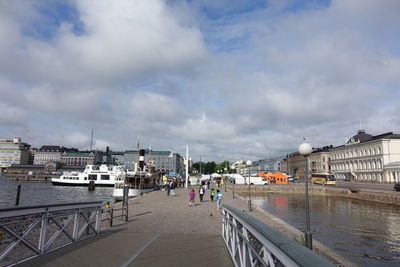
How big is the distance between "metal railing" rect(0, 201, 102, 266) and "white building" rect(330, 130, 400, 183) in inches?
3110

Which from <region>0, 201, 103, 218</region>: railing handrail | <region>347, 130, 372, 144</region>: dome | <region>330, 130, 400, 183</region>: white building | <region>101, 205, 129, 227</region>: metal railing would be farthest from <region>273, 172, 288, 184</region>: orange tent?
<region>0, 201, 103, 218</region>: railing handrail

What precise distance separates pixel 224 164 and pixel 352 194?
11887 centimetres

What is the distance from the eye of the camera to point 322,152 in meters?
115

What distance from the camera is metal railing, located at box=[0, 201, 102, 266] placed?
585cm

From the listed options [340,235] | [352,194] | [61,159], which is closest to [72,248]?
[340,235]

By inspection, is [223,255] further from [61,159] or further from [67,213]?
[61,159]

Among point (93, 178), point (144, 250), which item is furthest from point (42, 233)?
point (93, 178)

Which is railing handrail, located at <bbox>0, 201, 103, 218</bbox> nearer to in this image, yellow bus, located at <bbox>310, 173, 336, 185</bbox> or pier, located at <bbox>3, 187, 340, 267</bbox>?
pier, located at <bbox>3, 187, 340, 267</bbox>

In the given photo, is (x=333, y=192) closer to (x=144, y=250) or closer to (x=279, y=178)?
(x=279, y=178)

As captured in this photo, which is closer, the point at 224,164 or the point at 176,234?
the point at 176,234

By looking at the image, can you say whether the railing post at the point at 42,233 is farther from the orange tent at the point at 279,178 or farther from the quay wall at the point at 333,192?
the orange tent at the point at 279,178

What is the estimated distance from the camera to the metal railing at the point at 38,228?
585 cm

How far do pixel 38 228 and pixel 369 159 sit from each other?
311 ft

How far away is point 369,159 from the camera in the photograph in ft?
277
